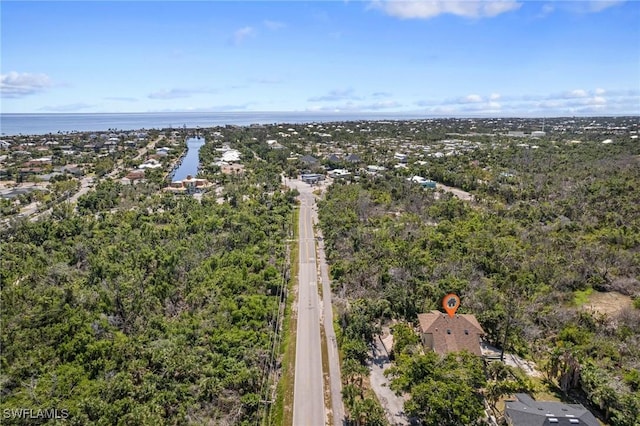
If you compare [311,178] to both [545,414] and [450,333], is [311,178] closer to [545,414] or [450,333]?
[450,333]

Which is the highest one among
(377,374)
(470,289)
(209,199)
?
(209,199)

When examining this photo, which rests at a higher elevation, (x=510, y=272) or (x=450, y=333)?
(x=510, y=272)

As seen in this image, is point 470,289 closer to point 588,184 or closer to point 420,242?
point 420,242

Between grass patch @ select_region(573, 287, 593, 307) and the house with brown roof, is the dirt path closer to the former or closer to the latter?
the house with brown roof

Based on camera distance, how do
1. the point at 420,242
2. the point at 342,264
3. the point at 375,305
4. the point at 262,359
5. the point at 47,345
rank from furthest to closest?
the point at 420,242 → the point at 342,264 → the point at 375,305 → the point at 262,359 → the point at 47,345

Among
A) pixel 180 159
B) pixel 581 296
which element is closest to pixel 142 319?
pixel 581 296

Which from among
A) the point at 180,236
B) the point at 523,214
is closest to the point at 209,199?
the point at 180,236

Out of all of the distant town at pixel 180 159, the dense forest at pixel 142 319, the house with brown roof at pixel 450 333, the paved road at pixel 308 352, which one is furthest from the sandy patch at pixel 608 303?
the distant town at pixel 180 159
